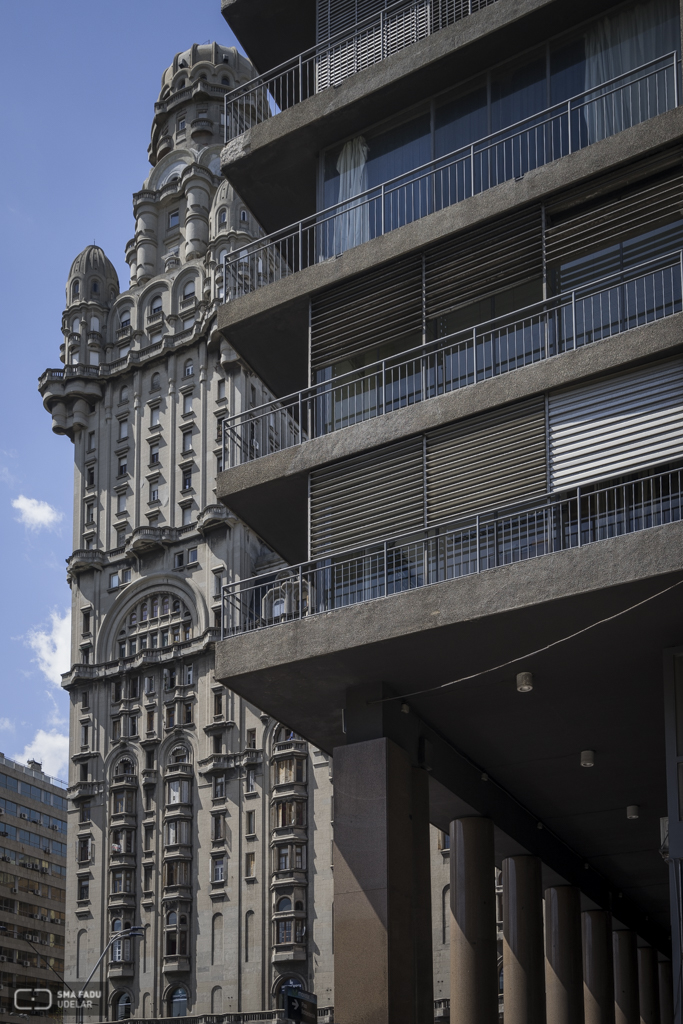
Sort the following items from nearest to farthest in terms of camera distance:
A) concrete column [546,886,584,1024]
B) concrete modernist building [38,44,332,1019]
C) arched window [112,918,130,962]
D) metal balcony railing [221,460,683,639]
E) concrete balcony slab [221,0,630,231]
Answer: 1. metal balcony railing [221,460,683,639]
2. concrete balcony slab [221,0,630,231]
3. concrete column [546,886,584,1024]
4. concrete modernist building [38,44,332,1019]
5. arched window [112,918,130,962]

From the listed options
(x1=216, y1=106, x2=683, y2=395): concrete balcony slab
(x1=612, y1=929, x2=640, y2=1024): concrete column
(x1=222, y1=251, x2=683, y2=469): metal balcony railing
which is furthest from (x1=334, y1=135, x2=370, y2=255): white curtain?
(x1=612, y1=929, x2=640, y2=1024): concrete column

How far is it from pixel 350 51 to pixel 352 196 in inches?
130

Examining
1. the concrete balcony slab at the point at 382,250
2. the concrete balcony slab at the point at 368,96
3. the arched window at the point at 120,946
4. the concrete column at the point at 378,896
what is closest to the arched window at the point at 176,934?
the arched window at the point at 120,946

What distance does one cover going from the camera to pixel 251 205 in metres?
24.9

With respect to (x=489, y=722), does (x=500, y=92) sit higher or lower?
higher

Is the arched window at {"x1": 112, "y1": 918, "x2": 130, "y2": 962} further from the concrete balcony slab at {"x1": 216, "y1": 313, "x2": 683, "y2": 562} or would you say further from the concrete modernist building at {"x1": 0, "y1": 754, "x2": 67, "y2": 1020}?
the concrete balcony slab at {"x1": 216, "y1": 313, "x2": 683, "y2": 562}

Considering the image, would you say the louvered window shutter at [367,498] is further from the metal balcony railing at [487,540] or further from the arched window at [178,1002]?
the arched window at [178,1002]

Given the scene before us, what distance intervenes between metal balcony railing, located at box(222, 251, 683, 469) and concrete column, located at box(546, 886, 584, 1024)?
14117 mm

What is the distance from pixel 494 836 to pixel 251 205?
44.4 feet

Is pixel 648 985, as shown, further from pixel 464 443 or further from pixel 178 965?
pixel 178 965

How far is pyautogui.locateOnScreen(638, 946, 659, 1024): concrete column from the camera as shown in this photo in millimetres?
38531

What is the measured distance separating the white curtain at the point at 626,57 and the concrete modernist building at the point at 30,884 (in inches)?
3898

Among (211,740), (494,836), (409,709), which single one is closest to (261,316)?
(409,709)

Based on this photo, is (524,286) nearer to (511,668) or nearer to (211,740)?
(511,668)
